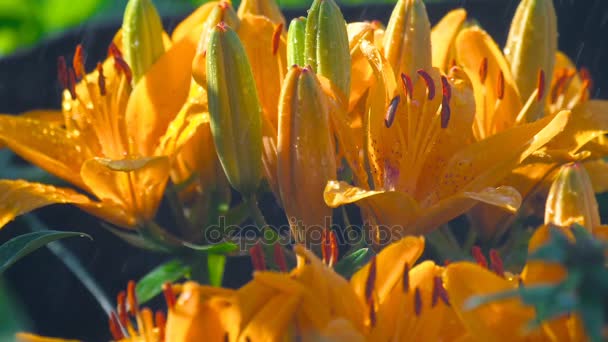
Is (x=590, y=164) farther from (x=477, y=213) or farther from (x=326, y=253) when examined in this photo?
(x=326, y=253)

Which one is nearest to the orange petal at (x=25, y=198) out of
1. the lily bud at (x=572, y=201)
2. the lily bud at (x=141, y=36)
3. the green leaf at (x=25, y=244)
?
the green leaf at (x=25, y=244)

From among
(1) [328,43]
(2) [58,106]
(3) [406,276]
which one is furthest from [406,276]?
(2) [58,106]

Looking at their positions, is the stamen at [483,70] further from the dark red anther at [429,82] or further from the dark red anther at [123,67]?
the dark red anther at [123,67]

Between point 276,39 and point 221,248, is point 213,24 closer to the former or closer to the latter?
point 276,39

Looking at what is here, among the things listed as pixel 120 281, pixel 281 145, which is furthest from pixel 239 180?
pixel 120 281

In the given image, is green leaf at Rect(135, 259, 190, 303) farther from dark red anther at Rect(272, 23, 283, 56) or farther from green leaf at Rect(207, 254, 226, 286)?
dark red anther at Rect(272, 23, 283, 56)

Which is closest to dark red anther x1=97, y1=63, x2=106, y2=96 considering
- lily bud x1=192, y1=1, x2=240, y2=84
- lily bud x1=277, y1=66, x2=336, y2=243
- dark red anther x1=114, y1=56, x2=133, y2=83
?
dark red anther x1=114, y1=56, x2=133, y2=83
